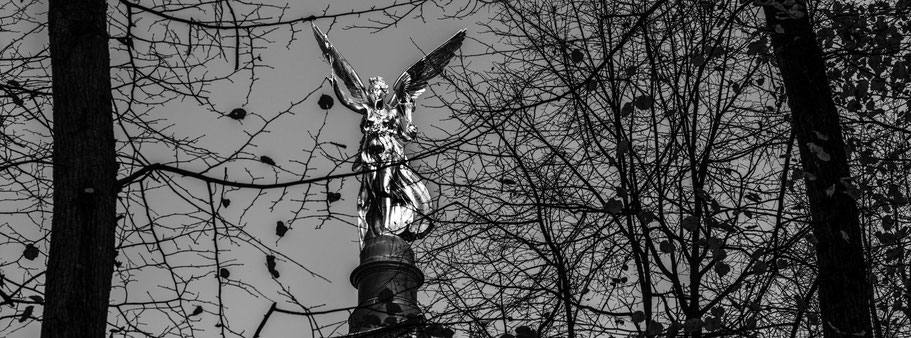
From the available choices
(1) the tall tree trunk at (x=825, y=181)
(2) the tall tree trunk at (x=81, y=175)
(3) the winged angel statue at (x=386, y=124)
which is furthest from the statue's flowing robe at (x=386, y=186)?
(2) the tall tree trunk at (x=81, y=175)

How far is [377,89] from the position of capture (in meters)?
16.6

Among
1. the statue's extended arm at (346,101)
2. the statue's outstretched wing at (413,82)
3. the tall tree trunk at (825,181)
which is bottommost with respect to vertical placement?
the tall tree trunk at (825,181)

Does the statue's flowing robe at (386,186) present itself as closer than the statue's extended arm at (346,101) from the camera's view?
Yes

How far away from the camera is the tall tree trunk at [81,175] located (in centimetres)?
518

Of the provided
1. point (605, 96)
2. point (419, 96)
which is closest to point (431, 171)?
point (605, 96)

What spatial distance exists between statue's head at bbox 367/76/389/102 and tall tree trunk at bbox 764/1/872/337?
32.5ft

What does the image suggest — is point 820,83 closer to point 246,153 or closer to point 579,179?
point 579,179

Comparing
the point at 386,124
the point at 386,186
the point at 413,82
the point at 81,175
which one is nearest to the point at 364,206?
the point at 386,186

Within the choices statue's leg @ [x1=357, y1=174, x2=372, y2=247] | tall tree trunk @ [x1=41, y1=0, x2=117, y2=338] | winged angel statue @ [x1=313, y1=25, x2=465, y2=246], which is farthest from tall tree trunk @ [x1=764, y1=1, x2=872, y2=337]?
statue's leg @ [x1=357, y1=174, x2=372, y2=247]

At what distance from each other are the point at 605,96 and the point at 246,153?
331cm

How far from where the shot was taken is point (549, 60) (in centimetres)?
869

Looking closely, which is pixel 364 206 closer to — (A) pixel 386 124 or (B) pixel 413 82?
(A) pixel 386 124

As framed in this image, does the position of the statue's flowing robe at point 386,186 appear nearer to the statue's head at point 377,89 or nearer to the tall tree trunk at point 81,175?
the statue's head at point 377,89

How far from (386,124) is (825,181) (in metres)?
10.4
